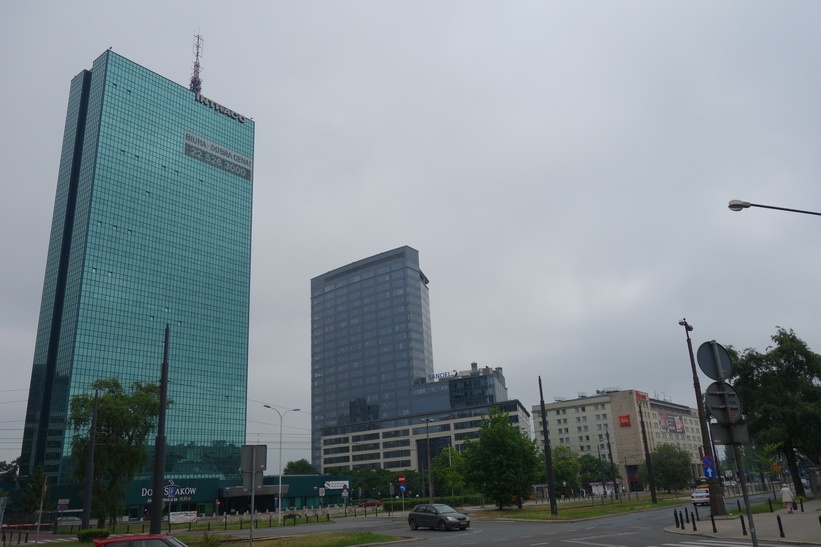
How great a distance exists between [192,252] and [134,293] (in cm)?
2009

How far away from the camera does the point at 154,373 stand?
137000mm

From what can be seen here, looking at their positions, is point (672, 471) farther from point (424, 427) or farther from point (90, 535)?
point (90, 535)

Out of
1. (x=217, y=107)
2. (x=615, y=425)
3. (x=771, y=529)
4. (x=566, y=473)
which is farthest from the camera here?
(x=217, y=107)

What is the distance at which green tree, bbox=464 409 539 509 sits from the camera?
54.3 meters

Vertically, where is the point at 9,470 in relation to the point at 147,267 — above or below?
below

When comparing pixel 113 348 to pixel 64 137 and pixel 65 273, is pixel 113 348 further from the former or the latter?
pixel 64 137

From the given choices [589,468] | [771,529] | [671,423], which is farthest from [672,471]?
[671,423]

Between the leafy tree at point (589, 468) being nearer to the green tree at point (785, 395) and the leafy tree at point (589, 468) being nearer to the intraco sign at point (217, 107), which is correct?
the green tree at point (785, 395)

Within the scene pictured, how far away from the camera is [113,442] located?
2104 inches

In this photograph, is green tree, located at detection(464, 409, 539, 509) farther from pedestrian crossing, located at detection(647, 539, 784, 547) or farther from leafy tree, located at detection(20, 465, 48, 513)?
leafy tree, located at detection(20, 465, 48, 513)

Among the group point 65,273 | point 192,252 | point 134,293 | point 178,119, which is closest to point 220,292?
point 192,252

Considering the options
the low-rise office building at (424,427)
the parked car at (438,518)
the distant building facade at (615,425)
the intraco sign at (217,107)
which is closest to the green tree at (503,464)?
the parked car at (438,518)

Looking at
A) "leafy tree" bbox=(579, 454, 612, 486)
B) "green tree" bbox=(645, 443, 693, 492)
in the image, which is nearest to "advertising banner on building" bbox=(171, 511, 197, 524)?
"green tree" bbox=(645, 443, 693, 492)

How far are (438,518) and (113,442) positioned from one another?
1360 inches
